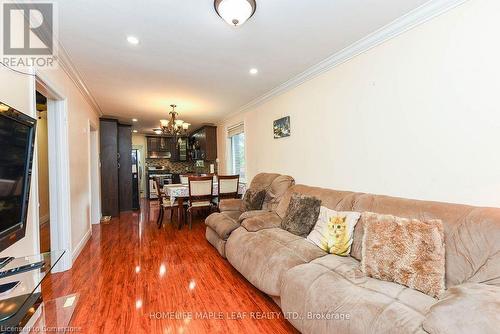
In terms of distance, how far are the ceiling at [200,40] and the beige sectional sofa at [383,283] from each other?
1608mm

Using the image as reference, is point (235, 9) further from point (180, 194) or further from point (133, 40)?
point (180, 194)

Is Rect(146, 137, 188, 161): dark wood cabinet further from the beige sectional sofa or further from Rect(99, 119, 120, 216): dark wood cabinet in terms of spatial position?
the beige sectional sofa

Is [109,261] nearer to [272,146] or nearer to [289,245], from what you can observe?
[289,245]

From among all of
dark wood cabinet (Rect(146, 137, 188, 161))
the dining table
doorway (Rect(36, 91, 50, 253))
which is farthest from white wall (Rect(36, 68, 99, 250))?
A: dark wood cabinet (Rect(146, 137, 188, 161))

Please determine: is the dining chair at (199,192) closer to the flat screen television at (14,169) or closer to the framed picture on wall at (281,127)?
the framed picture on wall at (281,127)

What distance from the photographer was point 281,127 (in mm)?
3713

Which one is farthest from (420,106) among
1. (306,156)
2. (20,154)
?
(20,154)

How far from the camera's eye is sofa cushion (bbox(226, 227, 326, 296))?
1846 mm

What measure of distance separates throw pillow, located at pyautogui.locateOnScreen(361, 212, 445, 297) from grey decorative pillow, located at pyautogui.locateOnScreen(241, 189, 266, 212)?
179cm

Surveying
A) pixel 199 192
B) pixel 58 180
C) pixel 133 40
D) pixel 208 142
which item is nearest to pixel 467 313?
pixel 133 40

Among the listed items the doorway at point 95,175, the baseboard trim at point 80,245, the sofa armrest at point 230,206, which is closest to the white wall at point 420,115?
the sofa armrest at point 230,206

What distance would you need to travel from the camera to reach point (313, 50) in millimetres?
2484

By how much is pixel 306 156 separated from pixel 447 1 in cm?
198

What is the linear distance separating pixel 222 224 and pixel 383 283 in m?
1.91
